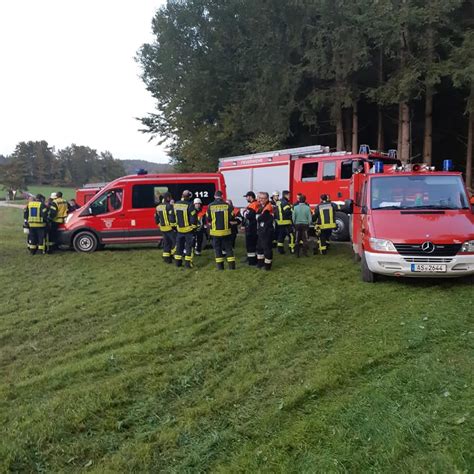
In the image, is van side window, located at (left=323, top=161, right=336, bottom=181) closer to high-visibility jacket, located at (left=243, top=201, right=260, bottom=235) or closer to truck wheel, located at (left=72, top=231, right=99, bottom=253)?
high-visibility jacket, located at (left=243, top=201, right=260, bottom=235)

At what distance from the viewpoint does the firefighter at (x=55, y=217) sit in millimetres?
13438

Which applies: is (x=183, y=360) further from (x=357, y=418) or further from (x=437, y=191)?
(x=437, y=191)

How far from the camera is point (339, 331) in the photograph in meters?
5.67

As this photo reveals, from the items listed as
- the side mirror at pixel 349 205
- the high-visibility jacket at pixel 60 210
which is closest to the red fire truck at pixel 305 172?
the side mirror at pixel 349 205

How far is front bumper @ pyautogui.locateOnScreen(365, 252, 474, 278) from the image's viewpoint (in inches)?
284

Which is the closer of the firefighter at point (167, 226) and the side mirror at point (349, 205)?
the side mirror at point (349, 205)

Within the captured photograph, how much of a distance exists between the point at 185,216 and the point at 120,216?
3813mm

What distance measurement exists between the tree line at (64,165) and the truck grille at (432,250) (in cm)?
10334

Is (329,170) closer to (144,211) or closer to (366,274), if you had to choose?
(144,211)

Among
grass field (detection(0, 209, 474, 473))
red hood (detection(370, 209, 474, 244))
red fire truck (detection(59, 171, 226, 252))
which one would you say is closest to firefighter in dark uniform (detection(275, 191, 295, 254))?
red fire truck (detection(59, 171, 226, 252))

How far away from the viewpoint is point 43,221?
42.5ft

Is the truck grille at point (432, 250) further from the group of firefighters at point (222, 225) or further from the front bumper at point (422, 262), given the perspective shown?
the group of firefighters at point (222, 225)

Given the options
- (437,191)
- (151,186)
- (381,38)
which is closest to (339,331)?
(437,191)

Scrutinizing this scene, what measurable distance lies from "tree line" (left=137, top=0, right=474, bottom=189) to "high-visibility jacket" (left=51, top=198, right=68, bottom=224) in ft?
38.1
